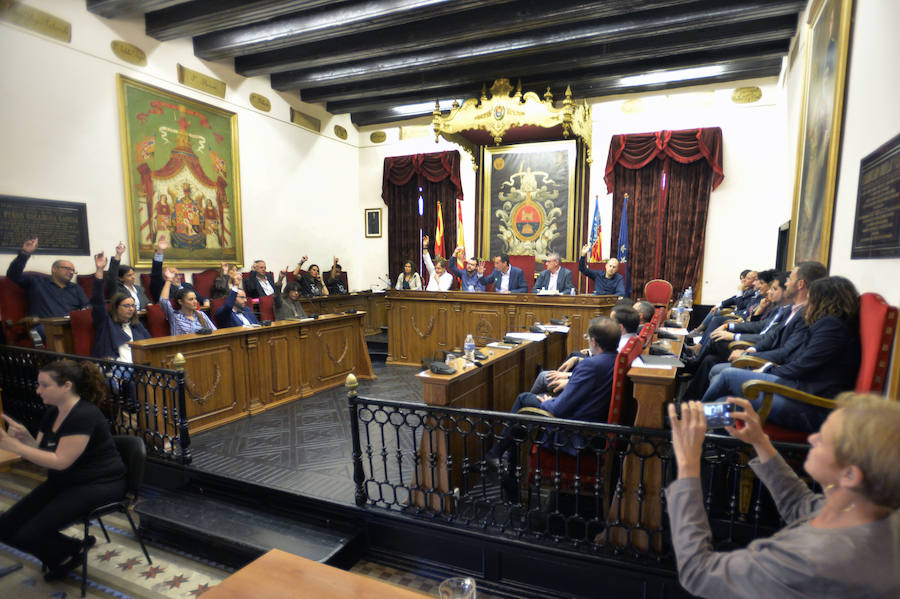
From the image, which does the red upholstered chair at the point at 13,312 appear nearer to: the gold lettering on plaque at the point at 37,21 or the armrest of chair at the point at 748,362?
the gold lettering on plaque at the point at 37,21

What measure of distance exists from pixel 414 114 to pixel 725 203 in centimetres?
655

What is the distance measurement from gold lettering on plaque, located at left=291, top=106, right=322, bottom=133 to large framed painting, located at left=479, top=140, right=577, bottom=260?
3732 millimetres

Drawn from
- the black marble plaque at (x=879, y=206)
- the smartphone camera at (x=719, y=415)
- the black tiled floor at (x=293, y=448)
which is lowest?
the black tiled floor at (x=293, y=448)

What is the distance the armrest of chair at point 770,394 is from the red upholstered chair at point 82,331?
5.49 m

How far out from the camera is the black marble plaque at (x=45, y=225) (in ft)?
17.0

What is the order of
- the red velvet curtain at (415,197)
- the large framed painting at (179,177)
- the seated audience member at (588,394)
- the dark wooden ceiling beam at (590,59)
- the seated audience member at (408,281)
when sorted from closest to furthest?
the seated audience member at (588,394) → the dark wooden ceiling beam at (590,59) → the large framed painting at (179,177) → the seated audience member at (408,281) → the red velvet curtain at (415,197)

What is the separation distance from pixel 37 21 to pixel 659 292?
9.73 metres

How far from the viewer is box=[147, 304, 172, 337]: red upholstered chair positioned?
15.2ft

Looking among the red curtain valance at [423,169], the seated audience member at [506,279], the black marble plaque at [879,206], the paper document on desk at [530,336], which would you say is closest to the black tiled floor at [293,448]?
the paper document on desk at [530,336]

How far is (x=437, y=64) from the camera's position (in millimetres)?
7191

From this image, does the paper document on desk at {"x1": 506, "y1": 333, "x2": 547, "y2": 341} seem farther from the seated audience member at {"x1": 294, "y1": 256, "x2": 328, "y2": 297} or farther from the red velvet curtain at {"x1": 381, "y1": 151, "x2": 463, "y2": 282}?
the red velvet curtain at {"x1": 381, "y1": 151, "x2": 463, "y2": 282}

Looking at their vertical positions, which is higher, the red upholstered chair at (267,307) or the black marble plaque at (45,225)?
the black marble plaque at (45,225)

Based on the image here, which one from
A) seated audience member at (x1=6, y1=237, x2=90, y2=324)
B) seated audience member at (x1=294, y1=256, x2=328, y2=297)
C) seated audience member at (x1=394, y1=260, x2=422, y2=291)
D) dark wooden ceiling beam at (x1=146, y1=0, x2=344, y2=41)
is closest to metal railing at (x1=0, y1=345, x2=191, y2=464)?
seated audience member at (x1=6, y1=237, x2=90, y2=324)

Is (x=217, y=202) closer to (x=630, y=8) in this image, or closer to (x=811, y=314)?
(x=630, y=8)
